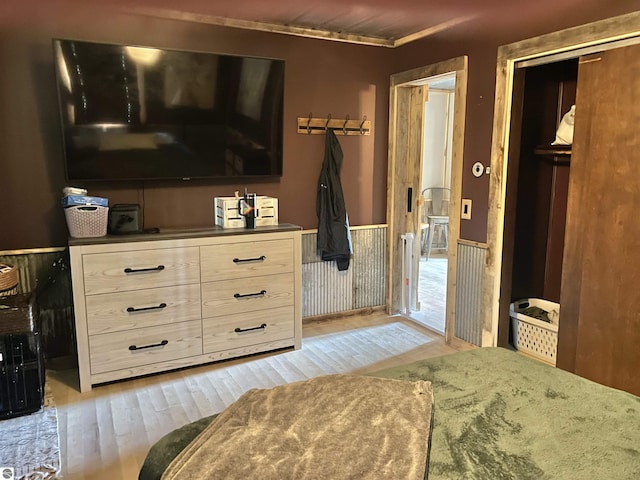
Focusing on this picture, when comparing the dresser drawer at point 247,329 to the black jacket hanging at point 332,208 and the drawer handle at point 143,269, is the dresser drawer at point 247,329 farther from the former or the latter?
the black jacket hanging at point 332,208

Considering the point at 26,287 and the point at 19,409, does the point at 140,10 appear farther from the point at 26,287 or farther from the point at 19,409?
the point at 19,409

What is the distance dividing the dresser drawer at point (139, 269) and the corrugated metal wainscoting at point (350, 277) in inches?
46.5

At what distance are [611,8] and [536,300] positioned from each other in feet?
6.33

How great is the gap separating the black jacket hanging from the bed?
84.5 inches

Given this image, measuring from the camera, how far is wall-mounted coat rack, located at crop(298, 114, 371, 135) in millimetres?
3995

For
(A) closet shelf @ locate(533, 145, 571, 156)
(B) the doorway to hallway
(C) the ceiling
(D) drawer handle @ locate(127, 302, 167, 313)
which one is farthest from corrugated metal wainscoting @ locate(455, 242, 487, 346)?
(B) the doorway to hallway

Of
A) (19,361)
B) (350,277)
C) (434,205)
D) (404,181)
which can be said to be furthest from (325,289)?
(434,205)

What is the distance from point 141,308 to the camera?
121 inches

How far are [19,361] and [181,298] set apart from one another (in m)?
0.92

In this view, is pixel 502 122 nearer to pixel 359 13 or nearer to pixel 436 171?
pixel 359 13

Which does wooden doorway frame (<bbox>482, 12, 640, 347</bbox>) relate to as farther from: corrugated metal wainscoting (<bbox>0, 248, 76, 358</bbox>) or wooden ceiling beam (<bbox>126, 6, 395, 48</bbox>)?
corrugated metal wainscoting (<bbox>0, 248, 76, 358</bbox>)

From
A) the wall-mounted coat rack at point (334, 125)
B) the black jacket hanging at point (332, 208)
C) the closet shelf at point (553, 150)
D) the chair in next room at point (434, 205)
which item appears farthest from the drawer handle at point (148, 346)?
the chair in next room at point (434, 205)

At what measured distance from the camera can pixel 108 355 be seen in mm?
3025

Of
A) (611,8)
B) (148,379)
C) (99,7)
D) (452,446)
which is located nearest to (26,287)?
(148,379)
